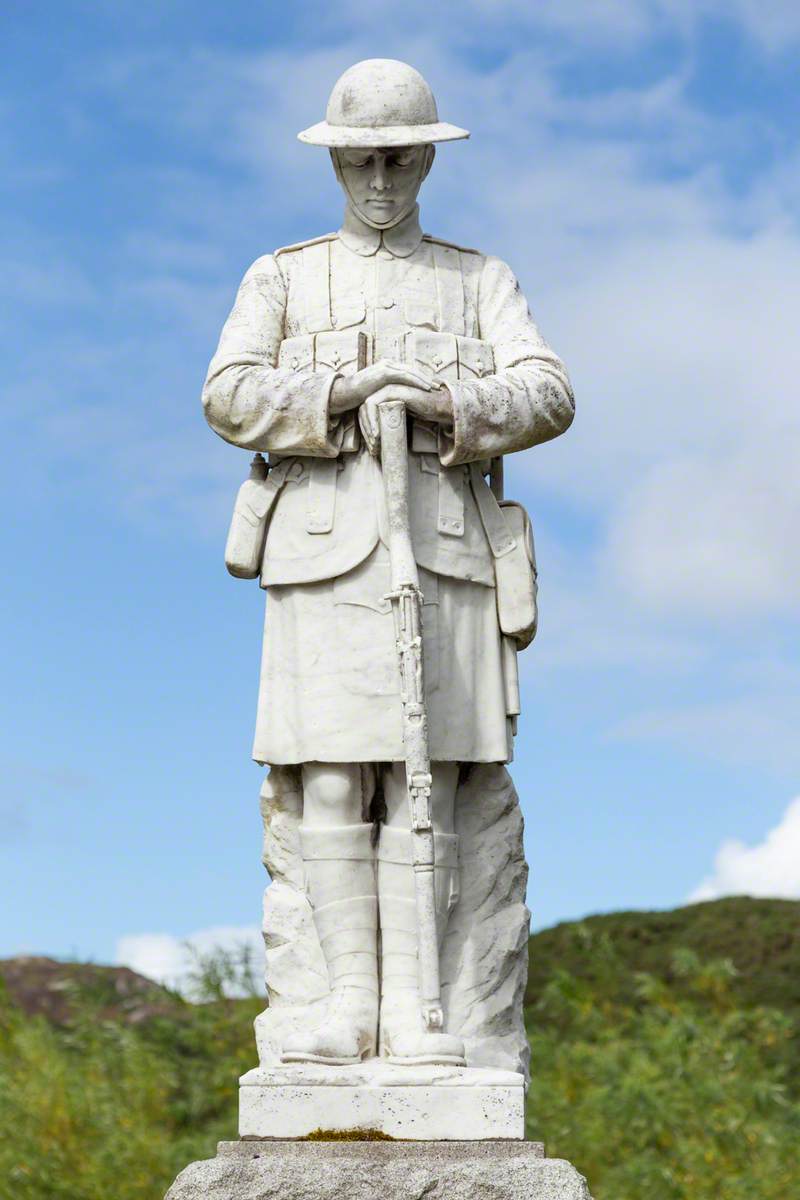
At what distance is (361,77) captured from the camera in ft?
25.3

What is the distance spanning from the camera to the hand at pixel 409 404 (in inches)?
291

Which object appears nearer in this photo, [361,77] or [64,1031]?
[361,77]

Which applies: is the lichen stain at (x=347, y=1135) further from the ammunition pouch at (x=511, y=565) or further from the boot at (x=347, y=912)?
the ammunition pouch at (x=511, y=565)

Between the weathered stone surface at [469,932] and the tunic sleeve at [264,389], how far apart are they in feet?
3.84

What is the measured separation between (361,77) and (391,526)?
5.32ft

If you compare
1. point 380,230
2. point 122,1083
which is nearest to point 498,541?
point 380,230

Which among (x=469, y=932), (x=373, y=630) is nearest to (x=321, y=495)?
(x=373, y=630)

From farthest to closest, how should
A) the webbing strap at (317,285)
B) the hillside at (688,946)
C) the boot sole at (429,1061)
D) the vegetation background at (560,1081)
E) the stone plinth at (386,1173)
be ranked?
the hillside at (688,946), the vegetation background at (560,1081), the webbing strap at (317,285), the boot sole at (429,1061), the stone plinth at (386,1173)

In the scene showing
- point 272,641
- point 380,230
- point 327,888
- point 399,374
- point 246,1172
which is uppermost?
point 380,230

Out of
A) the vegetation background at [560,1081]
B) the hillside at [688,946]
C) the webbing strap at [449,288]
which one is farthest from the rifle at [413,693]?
the hillside at [688,946]

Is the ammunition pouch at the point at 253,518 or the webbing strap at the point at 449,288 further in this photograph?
the webbing strap at the point at 449,288

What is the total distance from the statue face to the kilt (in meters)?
1.26

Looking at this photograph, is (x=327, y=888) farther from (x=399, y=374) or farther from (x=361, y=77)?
(x=361, y=77)

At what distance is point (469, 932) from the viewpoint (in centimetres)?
761
